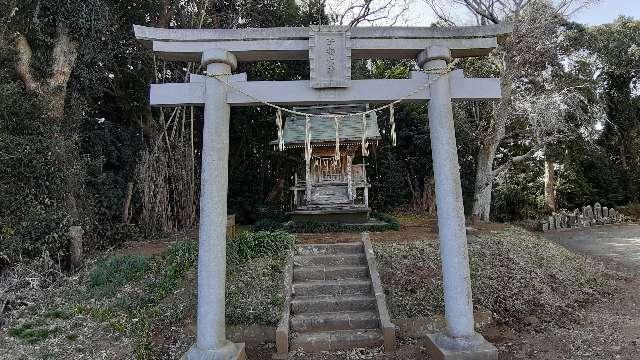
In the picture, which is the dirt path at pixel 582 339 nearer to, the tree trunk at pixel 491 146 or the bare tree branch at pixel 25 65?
the tree trunk at pixel 491 146

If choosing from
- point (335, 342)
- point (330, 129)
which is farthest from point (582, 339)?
point (330, 129)

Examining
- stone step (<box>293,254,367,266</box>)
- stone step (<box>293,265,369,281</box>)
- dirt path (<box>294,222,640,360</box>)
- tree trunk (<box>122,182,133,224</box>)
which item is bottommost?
dirt path (<box>294,222,640,360</box>)

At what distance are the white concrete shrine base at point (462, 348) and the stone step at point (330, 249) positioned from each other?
2.93 metres

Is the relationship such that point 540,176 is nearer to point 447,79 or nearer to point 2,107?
point 447,79

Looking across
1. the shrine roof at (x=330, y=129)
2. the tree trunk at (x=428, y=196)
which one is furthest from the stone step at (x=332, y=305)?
the tree trunk at (x=428, y=196)

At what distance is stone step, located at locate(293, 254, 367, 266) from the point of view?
22.6ft

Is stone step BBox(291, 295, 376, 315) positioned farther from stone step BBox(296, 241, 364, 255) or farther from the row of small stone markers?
the row of small stone markers

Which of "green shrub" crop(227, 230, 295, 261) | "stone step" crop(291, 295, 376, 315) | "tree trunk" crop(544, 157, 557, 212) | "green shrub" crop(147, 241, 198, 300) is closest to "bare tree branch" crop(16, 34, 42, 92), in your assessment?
"green shrub" crop(147, 241, 198, 300)

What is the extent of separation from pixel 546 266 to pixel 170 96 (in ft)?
23.6

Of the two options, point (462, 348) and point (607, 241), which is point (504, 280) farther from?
point (607, 241)

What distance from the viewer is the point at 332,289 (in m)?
6.22

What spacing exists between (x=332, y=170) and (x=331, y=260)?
4.41 metres

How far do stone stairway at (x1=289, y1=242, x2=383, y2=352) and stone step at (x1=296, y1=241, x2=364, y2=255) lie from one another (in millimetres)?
18

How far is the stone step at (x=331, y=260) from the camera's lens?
271 inches
